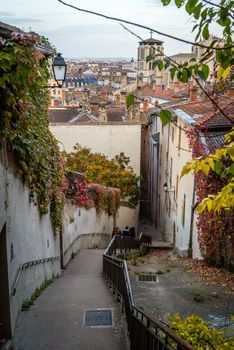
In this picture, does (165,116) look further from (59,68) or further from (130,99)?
(59,68)

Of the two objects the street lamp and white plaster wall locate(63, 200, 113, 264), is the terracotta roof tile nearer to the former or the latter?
the street lamp

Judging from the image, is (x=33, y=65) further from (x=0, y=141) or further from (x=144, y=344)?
(x=144, y=344)

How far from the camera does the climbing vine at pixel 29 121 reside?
225 inches

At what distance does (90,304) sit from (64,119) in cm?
4015

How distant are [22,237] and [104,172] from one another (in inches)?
775

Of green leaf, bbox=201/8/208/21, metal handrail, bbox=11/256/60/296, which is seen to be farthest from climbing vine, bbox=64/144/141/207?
green leaf, bbox=201/8/208/21

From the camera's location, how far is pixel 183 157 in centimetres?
2164

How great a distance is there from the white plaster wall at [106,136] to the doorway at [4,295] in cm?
2804

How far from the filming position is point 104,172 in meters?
28.0

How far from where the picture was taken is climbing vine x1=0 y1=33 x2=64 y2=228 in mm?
5723

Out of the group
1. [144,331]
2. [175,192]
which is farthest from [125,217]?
[144,331]

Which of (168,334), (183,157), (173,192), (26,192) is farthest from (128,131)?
(168,334)

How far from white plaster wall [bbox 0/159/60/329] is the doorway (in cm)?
14

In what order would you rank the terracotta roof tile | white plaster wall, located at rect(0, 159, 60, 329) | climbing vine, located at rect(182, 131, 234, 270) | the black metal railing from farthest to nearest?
1. the terracotta roof tile
2. climbing vine, located at rect(182, 131, 234, 270)
3. white plaster wall, located at rect(0, 159, 60, 329)
4. the black metal railing
